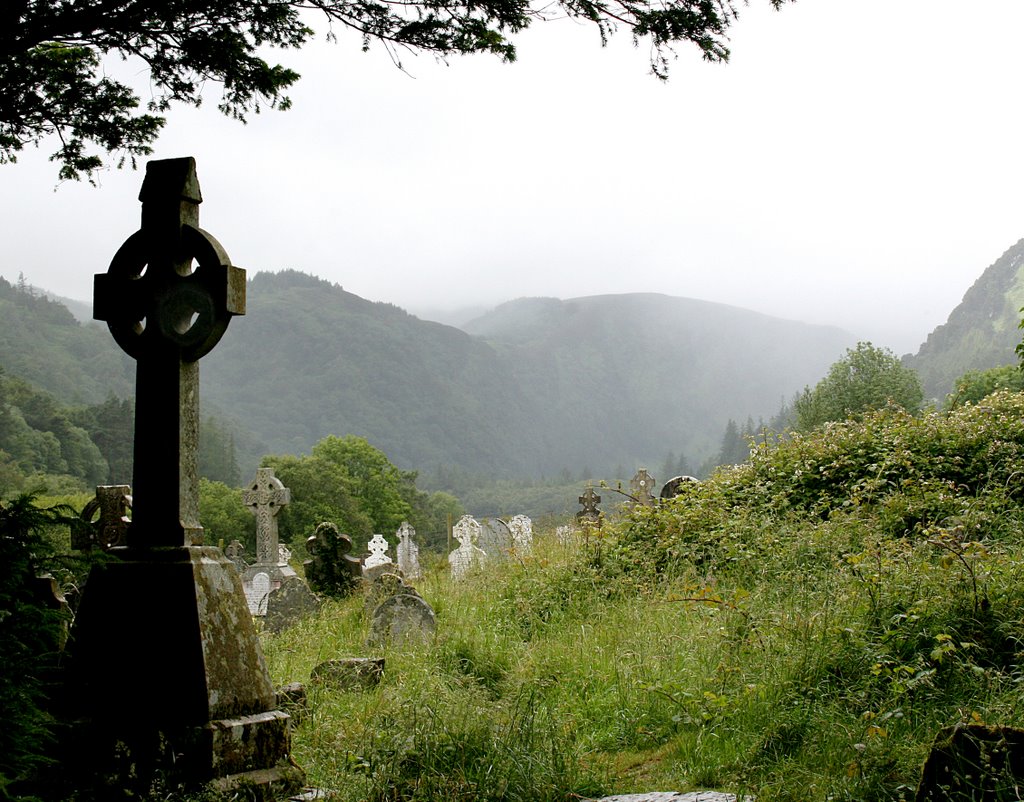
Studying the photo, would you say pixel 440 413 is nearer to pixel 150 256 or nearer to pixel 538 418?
pixel 538 418

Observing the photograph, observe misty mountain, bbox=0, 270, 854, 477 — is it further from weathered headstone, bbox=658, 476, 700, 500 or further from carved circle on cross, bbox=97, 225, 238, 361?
carved circle on cross, bbox=97, 225, 238, 361

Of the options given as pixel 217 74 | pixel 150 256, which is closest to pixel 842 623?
pixel 150 256

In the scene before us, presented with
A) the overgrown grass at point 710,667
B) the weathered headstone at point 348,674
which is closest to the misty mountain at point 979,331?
the overgrown grass at point 710,667

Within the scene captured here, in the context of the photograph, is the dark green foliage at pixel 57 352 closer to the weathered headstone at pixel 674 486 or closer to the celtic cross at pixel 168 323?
the weathered headstone at pixel 674 486

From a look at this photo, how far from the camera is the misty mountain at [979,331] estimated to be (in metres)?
94.3

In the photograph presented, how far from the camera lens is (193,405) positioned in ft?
14.8

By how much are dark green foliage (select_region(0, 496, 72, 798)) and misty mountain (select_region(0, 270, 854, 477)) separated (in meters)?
93.8

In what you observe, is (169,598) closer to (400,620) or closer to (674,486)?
(400,620)

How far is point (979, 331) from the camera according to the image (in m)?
105

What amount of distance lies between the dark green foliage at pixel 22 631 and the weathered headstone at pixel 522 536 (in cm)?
746

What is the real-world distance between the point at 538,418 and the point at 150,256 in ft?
541

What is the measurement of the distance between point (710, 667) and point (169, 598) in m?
3.16

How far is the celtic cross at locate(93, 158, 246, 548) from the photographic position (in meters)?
4.32

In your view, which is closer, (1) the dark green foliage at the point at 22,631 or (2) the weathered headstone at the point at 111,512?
(1) the dark green foliage at the point at 22,631
